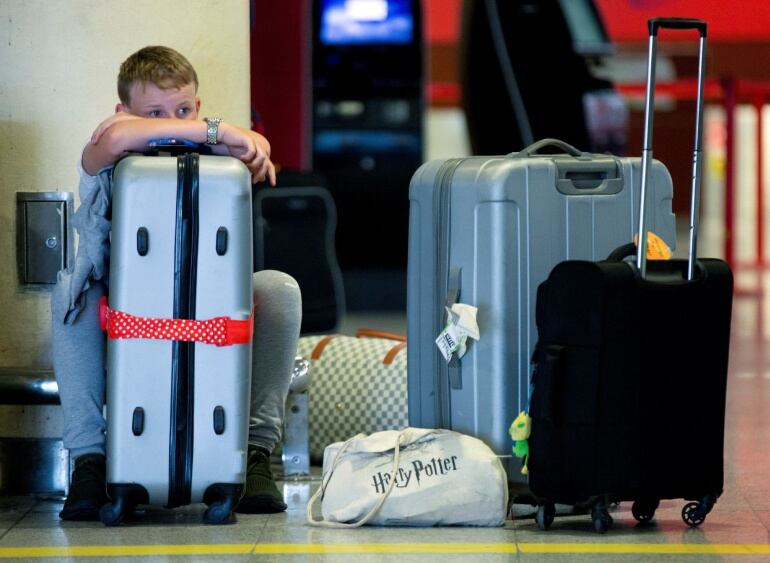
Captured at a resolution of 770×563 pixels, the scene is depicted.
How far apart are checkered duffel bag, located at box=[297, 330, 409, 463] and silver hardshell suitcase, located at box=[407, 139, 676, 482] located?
59cm

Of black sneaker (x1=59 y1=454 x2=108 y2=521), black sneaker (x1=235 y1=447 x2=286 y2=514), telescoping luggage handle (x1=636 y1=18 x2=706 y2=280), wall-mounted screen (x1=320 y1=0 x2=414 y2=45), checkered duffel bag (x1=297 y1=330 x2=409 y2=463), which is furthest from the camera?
wall-mounted screen (x1=320 y1=0 x2=414 y2=45)

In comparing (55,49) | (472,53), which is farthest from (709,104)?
(55,49)

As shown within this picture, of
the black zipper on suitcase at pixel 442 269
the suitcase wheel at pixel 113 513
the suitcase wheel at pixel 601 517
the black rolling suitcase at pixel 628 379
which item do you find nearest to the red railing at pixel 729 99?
the black zipper on suitcase at pixel 442 269

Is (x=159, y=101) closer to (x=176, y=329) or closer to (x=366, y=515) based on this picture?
(x=176, y=329)

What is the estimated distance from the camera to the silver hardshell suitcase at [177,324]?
2.78 m

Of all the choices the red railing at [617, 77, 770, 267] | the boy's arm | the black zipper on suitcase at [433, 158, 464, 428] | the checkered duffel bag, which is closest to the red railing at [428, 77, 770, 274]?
the red railing at [617, 77, 770, 267]

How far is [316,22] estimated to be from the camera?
24.4ft

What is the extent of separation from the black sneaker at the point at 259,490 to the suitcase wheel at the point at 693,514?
2.67 feet

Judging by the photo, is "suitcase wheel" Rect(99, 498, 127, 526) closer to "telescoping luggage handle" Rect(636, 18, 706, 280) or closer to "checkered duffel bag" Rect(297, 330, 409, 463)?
"checkered duffel bag" Rect(297, 330, 409, 463)

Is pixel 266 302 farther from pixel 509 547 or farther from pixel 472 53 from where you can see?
pixel 472 53

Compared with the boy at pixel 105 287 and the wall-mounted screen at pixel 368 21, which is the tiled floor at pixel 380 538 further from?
the wall-mounted screen at pixel 368 21

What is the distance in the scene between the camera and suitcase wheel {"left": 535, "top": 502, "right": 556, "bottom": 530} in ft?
9.06

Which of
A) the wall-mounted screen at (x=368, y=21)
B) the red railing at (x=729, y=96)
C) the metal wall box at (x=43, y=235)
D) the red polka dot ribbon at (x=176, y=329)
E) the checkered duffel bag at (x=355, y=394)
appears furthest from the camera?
the red railing at (x=729, y=96)

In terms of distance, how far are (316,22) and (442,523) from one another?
4969 millimetres
